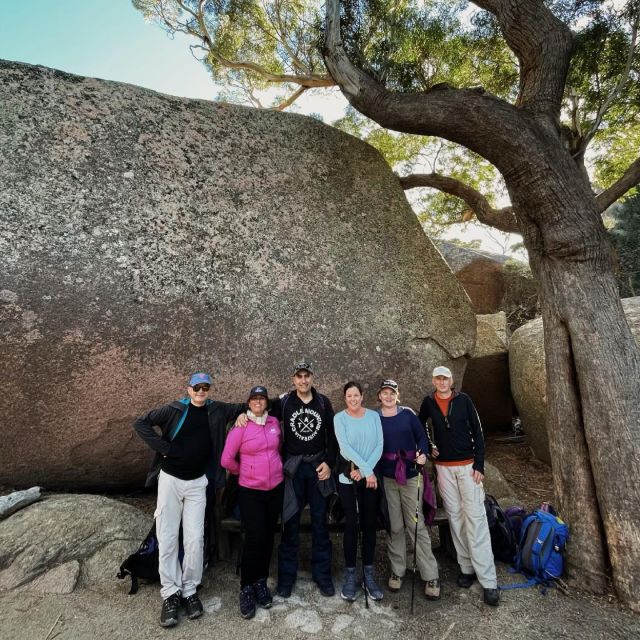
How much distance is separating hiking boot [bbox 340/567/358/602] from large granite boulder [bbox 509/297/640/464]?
3874mm

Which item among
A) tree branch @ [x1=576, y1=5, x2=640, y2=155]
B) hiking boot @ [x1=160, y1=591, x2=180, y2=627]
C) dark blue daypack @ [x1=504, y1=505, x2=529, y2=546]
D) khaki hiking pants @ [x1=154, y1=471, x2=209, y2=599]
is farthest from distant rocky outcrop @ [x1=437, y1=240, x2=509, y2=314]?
hiking boot @ [x1=160, y1=591, x2=180, y2=627]

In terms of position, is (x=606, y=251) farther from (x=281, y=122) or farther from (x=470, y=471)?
(x=281, y=122)

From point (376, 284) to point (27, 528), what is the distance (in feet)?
13.5

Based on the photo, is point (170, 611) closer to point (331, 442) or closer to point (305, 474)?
point (305, 474)

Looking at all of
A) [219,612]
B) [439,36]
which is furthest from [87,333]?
[439,36]

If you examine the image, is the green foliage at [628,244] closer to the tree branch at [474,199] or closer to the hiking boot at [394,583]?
the tree branch at [474,199]

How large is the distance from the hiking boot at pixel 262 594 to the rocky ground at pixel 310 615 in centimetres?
5

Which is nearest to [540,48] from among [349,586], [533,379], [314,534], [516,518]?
[533,379]

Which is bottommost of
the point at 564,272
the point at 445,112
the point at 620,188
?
the point at 564,272

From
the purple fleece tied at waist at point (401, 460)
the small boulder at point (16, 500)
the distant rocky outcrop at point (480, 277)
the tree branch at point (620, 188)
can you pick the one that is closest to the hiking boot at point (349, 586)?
the purple fleece tied at waist at point (401, 460)

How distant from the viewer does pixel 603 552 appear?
394cm

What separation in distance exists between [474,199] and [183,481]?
5816 millimetres

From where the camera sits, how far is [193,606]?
3371 millimetres

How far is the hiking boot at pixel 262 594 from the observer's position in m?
3.47
